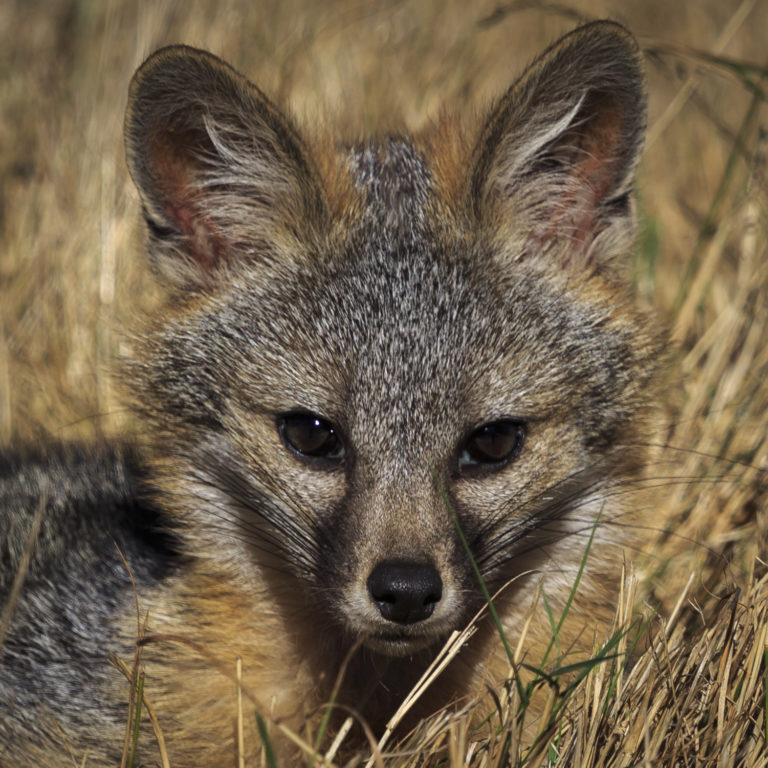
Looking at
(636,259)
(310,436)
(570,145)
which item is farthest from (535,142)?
(636,259)

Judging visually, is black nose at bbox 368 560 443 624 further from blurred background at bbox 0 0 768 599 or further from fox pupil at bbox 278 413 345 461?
blurred background at bbox 0 0 768 599

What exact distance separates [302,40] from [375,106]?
1.88 feet

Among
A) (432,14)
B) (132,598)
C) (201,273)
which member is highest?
(432,14)

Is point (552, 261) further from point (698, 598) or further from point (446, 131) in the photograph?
point (698, 598)

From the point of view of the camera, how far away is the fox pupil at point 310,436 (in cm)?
273

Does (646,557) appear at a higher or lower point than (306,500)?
lower

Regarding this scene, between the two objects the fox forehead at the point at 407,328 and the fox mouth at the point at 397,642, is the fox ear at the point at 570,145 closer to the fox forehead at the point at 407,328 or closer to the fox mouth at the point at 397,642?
the fox forehead at the point at 407,328

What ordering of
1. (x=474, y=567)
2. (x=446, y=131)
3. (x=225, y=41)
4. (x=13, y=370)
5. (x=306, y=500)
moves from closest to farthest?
1. (x=474, y=567)
2. (x=306, y=500)
3. (x=446, y=131)
4. (x=13, y=370)
5. (x=225, y=41)

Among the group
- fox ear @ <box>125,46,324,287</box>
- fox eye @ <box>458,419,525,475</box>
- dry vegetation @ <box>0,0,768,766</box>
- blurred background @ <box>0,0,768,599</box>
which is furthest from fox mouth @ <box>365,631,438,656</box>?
fox ear @ <box>125,46,324,287</box>

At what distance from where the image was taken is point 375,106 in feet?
19.7

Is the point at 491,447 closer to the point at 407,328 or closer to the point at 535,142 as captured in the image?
the point at 407,328

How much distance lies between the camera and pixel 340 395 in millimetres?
2711

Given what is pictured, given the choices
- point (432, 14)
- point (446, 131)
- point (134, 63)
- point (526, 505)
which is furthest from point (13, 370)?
point (432, 14)

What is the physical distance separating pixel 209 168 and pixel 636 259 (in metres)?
1.97
